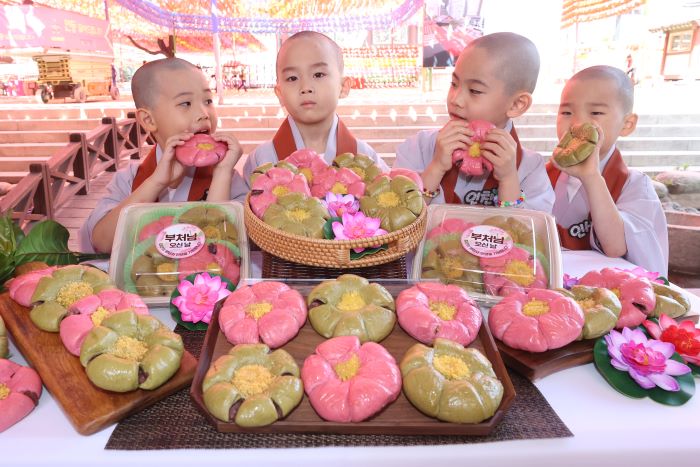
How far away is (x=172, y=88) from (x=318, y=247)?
3.30 feet

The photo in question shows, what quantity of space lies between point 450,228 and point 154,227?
2.46ft

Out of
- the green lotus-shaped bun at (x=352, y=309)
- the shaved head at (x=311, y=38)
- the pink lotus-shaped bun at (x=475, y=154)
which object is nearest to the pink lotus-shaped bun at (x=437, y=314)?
the green lotus-shaped bun at (x=352, y=309)

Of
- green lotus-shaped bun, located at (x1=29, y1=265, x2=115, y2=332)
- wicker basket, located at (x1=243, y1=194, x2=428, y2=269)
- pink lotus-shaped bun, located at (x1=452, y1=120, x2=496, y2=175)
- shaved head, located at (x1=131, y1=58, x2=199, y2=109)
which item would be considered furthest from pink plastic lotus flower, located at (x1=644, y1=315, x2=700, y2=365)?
shaved head, located at (x1=131, y1=58, x2=199, y2=109)

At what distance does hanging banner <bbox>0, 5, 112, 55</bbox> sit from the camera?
834cm

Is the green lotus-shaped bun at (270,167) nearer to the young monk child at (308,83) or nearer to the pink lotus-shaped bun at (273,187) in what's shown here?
the pink lotus-shaped bun at (273,187)

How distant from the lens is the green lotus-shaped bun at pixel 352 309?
3.01 ft

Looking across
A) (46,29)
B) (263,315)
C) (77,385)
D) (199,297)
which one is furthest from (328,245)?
(46,29)

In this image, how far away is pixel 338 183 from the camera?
4.07 feet

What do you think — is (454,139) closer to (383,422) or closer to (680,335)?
(680,335)

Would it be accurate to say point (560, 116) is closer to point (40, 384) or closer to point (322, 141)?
point (322, 141)

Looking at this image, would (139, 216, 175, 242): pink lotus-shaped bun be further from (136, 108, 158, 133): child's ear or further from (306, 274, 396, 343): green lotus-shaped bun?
(136, 108, 158, 133): child's ear

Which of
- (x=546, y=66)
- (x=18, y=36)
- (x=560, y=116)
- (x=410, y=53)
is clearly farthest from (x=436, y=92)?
(x=560, y=116)

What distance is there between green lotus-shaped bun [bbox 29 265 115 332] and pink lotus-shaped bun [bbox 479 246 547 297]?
0.85 meters

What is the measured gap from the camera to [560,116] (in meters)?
1.81
